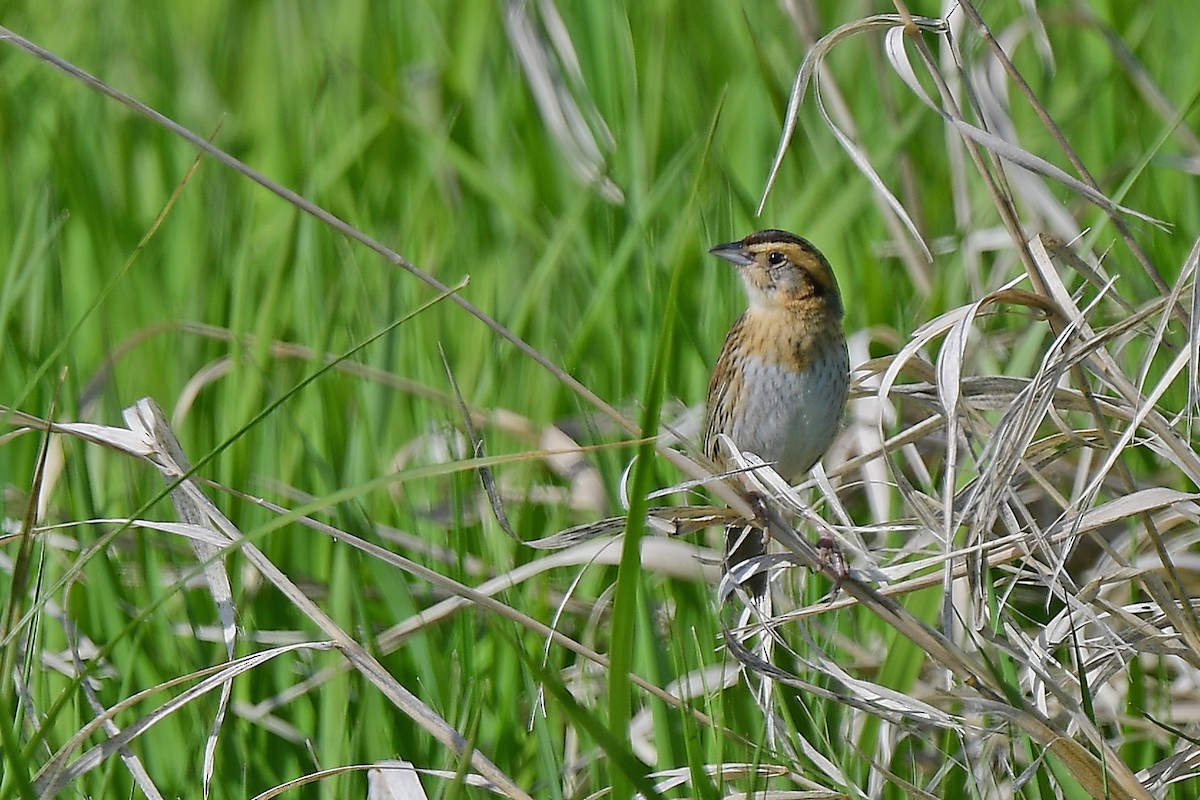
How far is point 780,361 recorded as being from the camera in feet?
10.2

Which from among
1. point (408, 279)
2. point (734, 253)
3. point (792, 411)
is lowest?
point (792, 411)

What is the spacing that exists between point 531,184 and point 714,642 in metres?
1.86

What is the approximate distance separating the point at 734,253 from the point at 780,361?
0.78 feet

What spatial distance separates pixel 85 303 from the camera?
3869mm

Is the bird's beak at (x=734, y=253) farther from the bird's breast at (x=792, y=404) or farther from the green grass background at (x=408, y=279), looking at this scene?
the bird's breast at (x=792, y=404)

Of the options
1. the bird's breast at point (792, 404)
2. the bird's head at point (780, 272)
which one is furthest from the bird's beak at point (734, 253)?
the bird's breast at point (792, 404)

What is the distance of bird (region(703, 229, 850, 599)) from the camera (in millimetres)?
2977

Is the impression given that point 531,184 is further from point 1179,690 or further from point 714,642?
point 1179,690

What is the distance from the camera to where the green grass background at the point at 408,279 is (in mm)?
2484

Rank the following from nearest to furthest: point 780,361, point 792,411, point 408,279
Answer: point 792,411 → point 780,361 → point 408,279

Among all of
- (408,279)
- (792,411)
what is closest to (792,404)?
(792,411)

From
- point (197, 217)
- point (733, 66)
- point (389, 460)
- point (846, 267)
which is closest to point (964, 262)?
point (846, 267)

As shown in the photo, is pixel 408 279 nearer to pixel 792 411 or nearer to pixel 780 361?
pixel 780 361

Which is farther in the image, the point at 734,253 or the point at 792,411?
the point at 734,253
